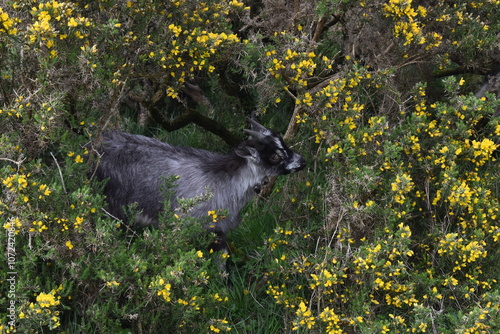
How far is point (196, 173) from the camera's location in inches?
211

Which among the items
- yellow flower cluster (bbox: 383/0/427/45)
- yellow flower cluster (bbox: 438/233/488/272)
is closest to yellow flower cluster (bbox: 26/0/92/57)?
yellow flower cluster (bbox: 383/0/427/45)

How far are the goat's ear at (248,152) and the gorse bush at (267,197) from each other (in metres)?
0.51

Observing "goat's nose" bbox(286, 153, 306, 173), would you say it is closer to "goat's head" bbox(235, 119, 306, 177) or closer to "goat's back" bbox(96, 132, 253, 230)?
"goat's head" bbox(235, 119, 306, 177)

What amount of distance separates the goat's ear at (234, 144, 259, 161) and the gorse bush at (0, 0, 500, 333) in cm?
51

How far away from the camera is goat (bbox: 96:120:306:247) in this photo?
203 inches

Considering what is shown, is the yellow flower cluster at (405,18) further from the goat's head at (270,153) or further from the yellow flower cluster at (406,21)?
the goat's head at (270,153)

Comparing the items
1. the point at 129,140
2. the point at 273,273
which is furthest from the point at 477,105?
the point at 129,140

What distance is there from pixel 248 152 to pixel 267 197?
1.02m

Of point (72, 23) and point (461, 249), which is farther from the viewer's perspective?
point (461, 249)

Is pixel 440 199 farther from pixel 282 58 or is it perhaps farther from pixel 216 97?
pixel 216 97

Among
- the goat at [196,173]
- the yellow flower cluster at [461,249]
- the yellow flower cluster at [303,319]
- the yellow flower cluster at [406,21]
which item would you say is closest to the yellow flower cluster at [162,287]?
the yellow flower cluster at [303,319]

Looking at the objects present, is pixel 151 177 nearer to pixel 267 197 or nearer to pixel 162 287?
pixel 267 197

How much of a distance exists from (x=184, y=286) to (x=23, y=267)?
3.42ft

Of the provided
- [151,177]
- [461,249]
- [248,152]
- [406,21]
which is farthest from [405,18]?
[151,177]
